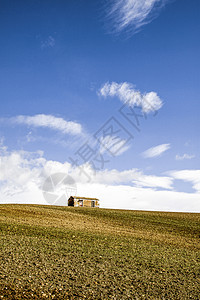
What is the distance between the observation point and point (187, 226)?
29.6 metres

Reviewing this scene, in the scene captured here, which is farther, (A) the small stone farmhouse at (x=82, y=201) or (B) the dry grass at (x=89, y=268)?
(A) the small stone farmhouse at (x=82, y=201)

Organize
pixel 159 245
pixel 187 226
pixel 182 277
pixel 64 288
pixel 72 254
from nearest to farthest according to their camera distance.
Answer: pixel 64 288 → pixel 182 277 → pixel 72 254 → pixel 159 245 → pixel 187 226

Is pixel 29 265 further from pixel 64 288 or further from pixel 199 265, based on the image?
pixel 199 265

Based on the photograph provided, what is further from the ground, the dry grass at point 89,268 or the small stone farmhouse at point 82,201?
the small stone farmhouse at point 82,201

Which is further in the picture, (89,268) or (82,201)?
(82,201)

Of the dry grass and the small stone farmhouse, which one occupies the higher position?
the small stone farmhouse

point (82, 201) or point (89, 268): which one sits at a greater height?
point (82, 201)

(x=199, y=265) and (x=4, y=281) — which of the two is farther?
(x=199, y=265)

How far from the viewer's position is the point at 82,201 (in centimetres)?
6022

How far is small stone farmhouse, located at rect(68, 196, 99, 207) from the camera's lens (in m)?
59.6

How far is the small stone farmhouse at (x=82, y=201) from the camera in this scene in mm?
59616

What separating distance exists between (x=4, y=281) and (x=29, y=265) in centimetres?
179

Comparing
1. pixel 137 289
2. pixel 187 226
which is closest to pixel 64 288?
pixel 137 289

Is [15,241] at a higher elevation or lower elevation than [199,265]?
higher
